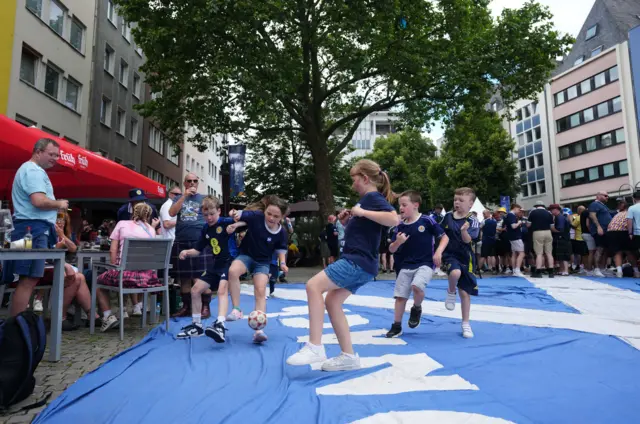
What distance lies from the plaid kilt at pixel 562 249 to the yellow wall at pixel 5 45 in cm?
2005

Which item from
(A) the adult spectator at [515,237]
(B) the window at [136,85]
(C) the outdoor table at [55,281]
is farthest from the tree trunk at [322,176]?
(B) the window at [136,85]

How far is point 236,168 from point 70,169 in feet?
34.8

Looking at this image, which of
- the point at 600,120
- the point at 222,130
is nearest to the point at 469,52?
the point at 222,130

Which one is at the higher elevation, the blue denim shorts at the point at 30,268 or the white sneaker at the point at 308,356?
the blue denim shorts at the point at 30,268

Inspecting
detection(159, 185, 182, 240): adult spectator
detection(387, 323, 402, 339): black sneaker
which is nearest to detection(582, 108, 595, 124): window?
detection(159, 185, 182, 240): adult spectator

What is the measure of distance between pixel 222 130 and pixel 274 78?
166 inches

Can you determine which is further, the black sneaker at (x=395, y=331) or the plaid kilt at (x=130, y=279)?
the plaid kilt at (x=130, y=279)

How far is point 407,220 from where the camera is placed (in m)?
6.29

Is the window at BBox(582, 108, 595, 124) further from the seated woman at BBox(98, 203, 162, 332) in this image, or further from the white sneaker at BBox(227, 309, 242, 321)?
the white sneaker at BBox(227, 309, 242, 321)

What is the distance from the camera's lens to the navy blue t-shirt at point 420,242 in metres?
6.11

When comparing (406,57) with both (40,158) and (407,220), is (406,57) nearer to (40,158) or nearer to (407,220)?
(407,220)

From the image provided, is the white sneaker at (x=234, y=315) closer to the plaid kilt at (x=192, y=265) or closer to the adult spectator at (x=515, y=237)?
the plaid kilt at (x=192, y=265)

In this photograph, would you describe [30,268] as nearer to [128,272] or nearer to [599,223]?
[128,272]

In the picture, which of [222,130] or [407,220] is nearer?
[407,220]
